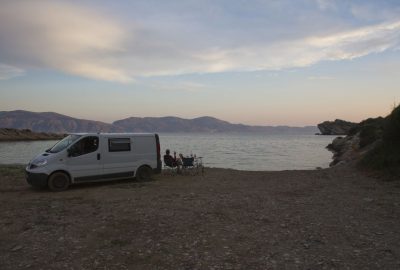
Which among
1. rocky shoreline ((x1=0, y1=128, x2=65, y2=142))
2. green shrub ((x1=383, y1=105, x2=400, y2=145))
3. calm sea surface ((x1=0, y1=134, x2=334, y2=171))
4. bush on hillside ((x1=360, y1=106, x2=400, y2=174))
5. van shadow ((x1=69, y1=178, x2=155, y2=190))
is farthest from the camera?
rocky shoreline ((x1=0, y1=128, x2=65, y2=142))

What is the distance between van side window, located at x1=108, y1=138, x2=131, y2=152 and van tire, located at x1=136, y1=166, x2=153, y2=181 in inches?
48.2

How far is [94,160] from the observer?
1627 centimetres

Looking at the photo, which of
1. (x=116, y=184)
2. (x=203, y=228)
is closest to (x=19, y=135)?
(x=116, y=184)

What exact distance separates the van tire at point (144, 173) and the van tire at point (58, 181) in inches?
136

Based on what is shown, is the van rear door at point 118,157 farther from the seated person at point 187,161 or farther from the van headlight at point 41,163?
the seated person at point 187,161

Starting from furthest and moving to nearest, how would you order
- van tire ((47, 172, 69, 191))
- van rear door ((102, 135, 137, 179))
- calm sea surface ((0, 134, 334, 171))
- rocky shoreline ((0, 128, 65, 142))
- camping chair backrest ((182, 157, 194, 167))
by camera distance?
1. rocky shoreline ((0, 128, 65, 142))
2. calm sea surface ((0, 134, 334, 171))
3. camping chair backrest ((182, 157, 194, 167))
4. van rear door ((102, 135, 137, 179))
5. van tire ((47, 172, 69, 191))

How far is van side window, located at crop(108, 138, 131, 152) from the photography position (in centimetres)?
1681

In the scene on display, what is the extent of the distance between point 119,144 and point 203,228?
8.95 meters

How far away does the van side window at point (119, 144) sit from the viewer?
16.8m

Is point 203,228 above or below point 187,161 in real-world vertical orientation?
below

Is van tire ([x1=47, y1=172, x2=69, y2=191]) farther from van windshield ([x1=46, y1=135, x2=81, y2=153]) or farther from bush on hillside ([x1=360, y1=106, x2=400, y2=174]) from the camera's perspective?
bush on hillside ([x1=360, y1=106, x2=400, y2=174])

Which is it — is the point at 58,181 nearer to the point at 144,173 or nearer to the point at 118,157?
the point at 118,157

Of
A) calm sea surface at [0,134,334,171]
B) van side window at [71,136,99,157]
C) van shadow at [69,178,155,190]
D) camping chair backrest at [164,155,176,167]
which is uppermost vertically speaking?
van side window at [71,136,99,157]

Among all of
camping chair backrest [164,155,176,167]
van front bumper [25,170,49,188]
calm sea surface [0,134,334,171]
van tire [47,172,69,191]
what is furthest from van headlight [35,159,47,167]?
calm sea surface [0,134,334,171]
